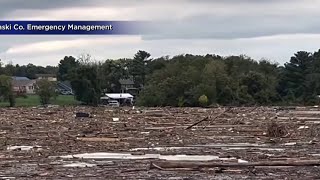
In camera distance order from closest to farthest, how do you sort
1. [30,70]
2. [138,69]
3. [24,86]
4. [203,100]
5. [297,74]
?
[203,100], [297,74], [24,86], [138,69], [30,70]

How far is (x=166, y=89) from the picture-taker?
260 ft

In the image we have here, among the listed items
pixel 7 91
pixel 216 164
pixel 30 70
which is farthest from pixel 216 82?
pixel 216 164

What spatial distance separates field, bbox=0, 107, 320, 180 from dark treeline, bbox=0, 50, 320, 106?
42.6 metres

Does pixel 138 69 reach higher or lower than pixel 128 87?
higher

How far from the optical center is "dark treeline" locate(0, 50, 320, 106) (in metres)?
77.4

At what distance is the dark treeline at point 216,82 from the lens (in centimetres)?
7738

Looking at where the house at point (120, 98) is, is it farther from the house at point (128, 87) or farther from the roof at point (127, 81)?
the roof at point (127, 81)

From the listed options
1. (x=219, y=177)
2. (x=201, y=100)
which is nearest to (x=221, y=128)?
(x=219, y=177)

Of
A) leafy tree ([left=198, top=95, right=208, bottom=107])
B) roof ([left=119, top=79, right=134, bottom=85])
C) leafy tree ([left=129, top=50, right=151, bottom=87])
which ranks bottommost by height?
leafy tree ([left=198, top=95, right=208, bottom=107])

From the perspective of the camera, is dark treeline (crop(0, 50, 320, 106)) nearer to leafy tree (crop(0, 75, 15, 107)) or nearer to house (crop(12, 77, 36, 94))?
house (crop(12, 77, 36, 94))

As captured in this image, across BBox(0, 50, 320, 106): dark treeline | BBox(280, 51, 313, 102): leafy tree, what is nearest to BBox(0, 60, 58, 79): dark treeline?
BBox(0, 50, 320, 106): dark treeline

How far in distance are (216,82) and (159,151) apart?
60.7 metres

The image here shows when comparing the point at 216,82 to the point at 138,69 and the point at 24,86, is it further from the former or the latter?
the point at 24,86

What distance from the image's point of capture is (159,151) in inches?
754
